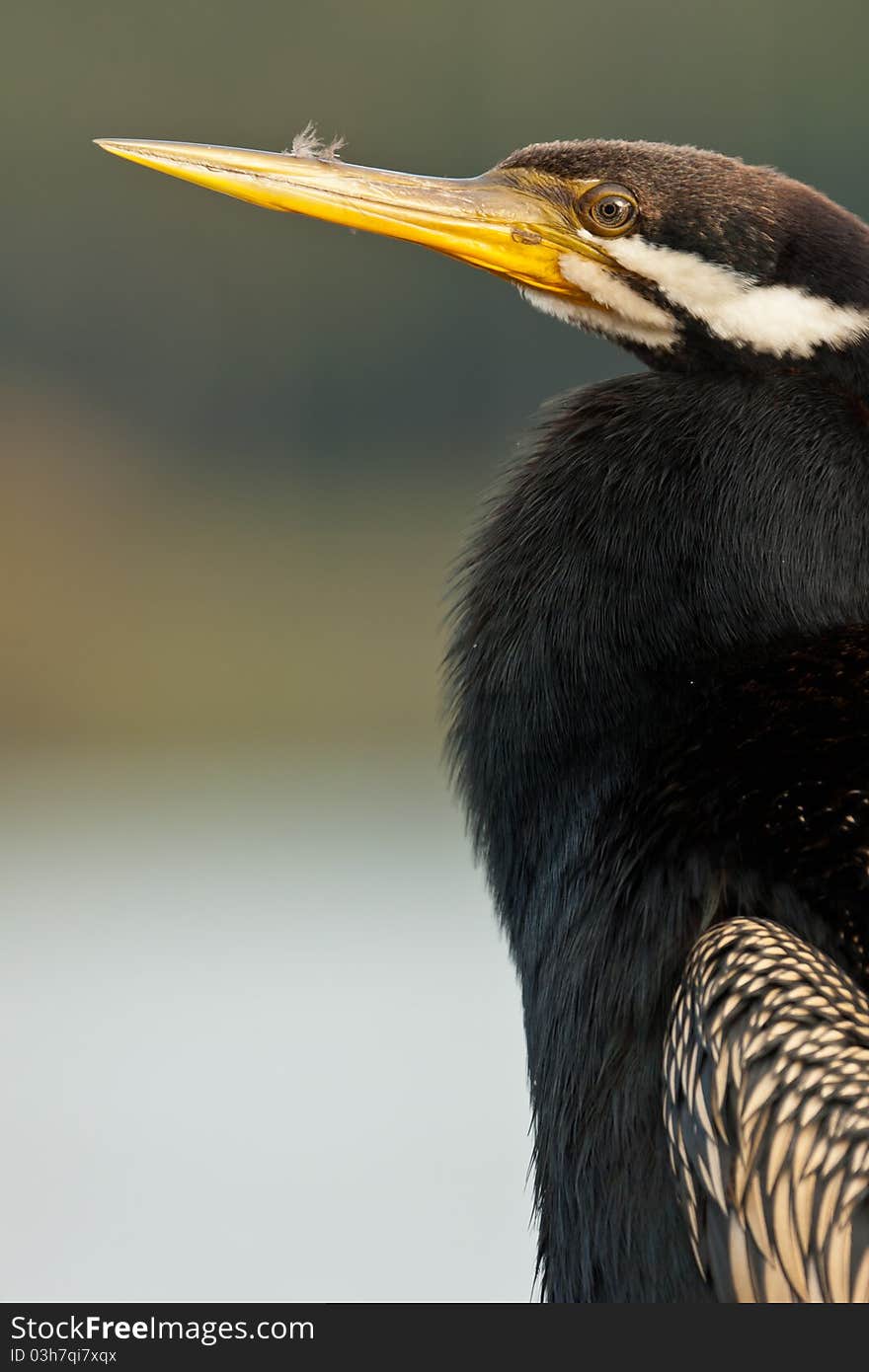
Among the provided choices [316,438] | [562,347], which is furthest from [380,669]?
[562,347]

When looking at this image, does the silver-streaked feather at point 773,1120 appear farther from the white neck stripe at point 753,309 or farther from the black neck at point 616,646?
the white neck stripe at point 753,309

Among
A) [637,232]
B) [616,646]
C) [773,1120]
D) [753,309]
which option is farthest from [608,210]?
[773,1120]

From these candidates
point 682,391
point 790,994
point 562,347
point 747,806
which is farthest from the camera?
point 562,347

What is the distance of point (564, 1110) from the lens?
8.55 ft

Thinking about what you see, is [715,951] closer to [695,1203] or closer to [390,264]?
[695,1203]

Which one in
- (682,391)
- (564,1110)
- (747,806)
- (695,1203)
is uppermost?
(682,391)

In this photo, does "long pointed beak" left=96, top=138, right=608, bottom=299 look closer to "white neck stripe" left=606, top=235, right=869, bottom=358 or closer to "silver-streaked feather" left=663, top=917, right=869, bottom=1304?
"white neck stripe" left=606, top=235, right=869, bottom=358

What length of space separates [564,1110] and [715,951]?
38cm

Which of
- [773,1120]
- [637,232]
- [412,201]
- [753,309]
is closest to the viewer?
[773,1120]

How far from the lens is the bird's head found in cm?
258

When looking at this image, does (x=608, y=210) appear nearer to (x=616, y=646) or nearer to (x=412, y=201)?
(x=412, y=201)

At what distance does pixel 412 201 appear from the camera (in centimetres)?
289

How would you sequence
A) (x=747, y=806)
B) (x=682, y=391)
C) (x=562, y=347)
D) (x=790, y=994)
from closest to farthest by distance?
(x=790, y=994) → (x=747, y=806) → (x=682, y=391) → (x=562, y=347)

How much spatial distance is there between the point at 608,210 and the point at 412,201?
32cm
